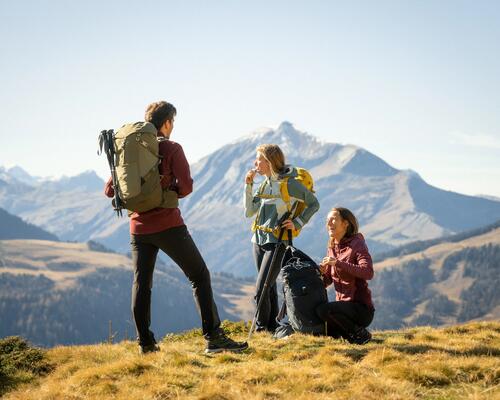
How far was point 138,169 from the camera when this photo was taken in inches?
331

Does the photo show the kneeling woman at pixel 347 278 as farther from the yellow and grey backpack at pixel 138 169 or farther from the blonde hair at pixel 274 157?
the yellow and grey backpack at pixel 138 169

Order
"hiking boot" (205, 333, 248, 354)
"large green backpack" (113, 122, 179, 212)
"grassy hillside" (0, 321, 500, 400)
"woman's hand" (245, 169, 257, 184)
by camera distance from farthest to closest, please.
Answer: "woman's hand" (245, 169, 257, 184), "hiking boot" (205, 333, 248, 354), "large green backpack" (113, 122, 179, 212), "grassy hillside" (0, 321, 500, 400)

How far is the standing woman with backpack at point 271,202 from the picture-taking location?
10.9 meters

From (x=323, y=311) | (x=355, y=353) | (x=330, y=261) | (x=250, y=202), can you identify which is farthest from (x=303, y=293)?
(x=250, y=202)

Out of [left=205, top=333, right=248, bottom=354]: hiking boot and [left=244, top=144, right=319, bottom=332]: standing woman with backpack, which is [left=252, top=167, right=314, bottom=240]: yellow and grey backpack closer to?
[left=244, top=144, right=319, bottom=332]: standing woman with backpack

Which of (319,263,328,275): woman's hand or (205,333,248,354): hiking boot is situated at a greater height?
(319,263,328,275): woman's hand

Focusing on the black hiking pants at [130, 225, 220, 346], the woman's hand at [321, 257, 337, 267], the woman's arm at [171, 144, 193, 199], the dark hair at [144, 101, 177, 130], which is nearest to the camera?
the woman's arm at [171, 144, 193, 199]

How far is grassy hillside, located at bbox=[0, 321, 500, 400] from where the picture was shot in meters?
7.16

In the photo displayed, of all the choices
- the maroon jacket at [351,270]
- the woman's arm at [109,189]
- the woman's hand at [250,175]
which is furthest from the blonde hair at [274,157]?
the woman's arm at [109,189]

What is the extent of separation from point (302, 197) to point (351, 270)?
5.63 ft

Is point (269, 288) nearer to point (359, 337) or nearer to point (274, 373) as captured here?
point (359, 337)

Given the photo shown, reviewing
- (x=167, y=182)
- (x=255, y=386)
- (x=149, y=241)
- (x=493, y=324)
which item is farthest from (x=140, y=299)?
(x=493, y=324)

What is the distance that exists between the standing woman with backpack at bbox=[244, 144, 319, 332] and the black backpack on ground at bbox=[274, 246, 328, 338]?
424 mm

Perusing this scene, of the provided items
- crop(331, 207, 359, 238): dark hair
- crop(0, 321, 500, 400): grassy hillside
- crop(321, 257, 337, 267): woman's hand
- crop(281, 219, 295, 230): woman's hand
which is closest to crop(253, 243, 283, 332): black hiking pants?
crop(281, 219, 295, 230): woman's hand
